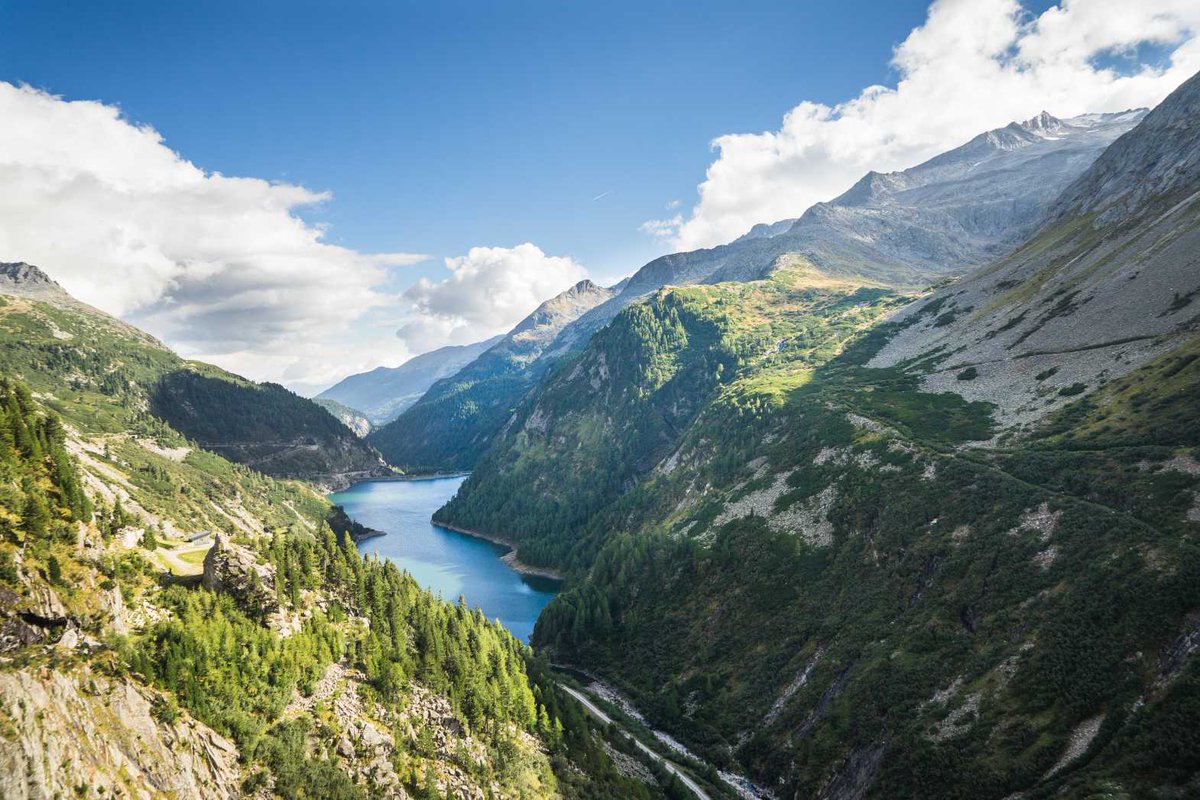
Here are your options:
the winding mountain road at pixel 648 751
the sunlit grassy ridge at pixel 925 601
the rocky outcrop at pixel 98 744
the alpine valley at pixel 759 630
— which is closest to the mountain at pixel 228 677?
the rocky outcrop at pixel 98 744

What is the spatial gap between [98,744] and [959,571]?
8683 cm

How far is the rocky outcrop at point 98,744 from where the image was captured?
25750 millimetres

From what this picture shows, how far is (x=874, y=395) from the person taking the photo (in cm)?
15025

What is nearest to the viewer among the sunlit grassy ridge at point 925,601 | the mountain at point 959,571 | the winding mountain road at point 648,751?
the sunlit grassy ridge at point 925,601

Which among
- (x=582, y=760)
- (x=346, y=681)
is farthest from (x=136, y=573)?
(x=582, y=760)

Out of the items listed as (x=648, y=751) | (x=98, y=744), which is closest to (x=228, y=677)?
(x=98, y=744)

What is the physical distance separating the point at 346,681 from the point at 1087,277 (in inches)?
7380

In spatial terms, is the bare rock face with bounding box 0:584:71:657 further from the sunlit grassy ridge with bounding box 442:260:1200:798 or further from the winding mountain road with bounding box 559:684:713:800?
the sunlit grassy ridge with bounding box 442:260:1200:798

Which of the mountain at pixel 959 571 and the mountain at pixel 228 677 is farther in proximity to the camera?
the mountain at pixel 959 571

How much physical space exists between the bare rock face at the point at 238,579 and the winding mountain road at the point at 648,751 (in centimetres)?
5133

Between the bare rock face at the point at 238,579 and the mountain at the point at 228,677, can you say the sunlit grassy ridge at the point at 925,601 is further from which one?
the bare rock face at the point at 238,579

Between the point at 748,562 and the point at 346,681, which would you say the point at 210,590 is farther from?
the point at 748,562

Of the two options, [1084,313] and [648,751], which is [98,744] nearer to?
[648,751]

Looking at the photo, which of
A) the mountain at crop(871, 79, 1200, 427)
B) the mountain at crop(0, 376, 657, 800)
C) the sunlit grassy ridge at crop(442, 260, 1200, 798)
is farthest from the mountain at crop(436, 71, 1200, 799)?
the mountain at crop(0, 376, 657, 800)
